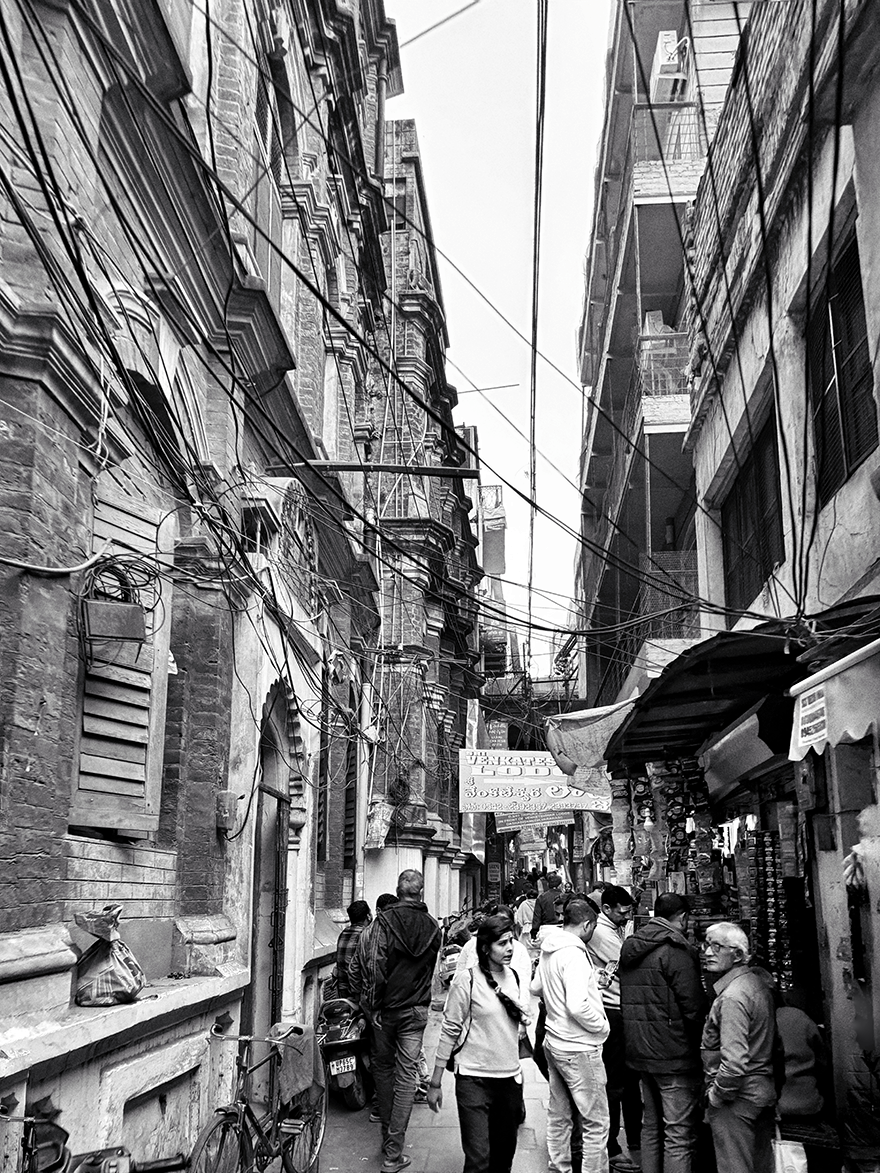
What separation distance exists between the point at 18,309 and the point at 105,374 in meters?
0.95

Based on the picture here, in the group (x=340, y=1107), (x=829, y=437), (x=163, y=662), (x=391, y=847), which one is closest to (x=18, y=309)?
(x=163, y=662)

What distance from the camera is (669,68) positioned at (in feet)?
59.6

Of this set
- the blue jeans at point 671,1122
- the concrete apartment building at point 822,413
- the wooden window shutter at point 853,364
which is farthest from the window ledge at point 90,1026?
the wooden window shutter at point 853,364

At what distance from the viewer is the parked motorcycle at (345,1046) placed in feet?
31.2

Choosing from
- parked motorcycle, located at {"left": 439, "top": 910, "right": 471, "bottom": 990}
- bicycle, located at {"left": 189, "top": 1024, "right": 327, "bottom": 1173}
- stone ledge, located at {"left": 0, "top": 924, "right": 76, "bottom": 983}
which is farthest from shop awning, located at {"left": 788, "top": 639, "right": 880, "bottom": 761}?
parked motorcycle, located at {"left": 439, "top": 910, "right": 471, "bottom": 990}

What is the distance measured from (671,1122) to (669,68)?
16.7 meters

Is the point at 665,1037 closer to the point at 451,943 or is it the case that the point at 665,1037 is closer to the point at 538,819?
the point at 451,943

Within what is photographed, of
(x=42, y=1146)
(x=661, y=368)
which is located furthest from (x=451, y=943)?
(x=42, y=1146)

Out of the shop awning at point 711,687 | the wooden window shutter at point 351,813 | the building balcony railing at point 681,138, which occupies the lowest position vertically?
the wooden window shutter at point 351,813

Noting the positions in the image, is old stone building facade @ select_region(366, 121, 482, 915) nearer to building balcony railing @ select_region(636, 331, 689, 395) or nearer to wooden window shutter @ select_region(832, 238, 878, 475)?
building balcony railing @ select_region(636, 331, 689, 395)

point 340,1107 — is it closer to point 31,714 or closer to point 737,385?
point 31,714

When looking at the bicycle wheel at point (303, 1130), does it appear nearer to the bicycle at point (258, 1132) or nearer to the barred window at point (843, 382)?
the bicycle at point (258, 1132)

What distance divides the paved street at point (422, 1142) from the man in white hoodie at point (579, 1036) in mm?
1032

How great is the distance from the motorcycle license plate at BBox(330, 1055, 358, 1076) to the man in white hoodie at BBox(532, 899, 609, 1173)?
3.02 meters
